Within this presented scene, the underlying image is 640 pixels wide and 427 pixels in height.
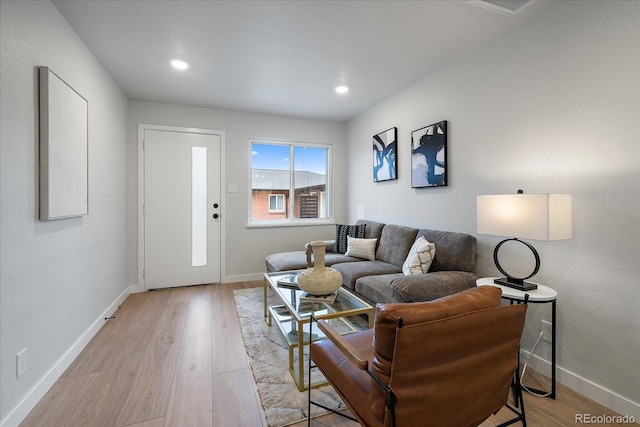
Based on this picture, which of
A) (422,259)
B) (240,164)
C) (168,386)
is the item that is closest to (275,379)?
(168,386)

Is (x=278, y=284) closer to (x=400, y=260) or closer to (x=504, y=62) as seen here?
(x=400, y=260)

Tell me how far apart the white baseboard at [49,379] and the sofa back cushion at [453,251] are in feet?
9.46

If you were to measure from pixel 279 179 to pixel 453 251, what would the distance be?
287 cm

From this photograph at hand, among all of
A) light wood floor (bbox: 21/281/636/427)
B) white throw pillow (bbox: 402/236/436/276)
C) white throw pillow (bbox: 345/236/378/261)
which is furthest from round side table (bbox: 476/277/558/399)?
white throw pillow (bbox: 345/236/378/261)

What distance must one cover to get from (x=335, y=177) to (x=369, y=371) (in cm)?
394

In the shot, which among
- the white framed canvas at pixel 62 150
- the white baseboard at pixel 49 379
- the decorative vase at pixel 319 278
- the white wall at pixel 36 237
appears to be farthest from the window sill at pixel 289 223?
the decorative vase at pixel 319 278

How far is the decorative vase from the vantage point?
2.16 meters

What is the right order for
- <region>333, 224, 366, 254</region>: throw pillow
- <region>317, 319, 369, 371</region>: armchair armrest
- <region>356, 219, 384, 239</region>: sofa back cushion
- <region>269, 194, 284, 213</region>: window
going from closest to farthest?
<region>317, 319, 369, 371</region>: armchair armrest < <region>356, 219, 384, 239</region>: sofa back cushion < <region>333, 224, 366, 254</region>: throw pillow < <region>269, 194, 284, 213</region>: window

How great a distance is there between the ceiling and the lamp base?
182 cm

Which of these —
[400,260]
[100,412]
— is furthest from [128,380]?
[400,260]

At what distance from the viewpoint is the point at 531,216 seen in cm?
172

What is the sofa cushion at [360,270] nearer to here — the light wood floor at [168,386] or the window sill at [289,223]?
the light wood floor at [168,386]

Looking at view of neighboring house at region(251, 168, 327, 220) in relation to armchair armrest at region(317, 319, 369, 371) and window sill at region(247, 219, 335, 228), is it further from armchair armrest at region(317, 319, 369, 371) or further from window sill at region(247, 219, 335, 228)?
armchair armrest at region(317, 319, 369, 371)

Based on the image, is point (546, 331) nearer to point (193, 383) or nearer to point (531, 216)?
point (531, 216)
